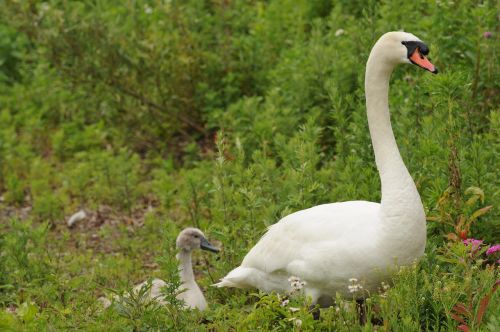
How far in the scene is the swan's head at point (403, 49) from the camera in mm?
5113

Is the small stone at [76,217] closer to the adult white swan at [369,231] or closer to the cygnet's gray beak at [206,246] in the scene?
the cygnet's gray beak at [206,246]

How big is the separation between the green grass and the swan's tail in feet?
0.44

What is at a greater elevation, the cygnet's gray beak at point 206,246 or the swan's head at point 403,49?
the swan's head at point 403,49

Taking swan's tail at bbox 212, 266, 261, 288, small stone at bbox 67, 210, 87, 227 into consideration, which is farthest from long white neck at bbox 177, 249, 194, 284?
small stone at bbox 67, 210, 87, 227

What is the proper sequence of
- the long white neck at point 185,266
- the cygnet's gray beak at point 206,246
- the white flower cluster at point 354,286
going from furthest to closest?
the cygnet's gray beak at point 206,246, the long white neck at point 185,266, the white flower cluster at point 354,286

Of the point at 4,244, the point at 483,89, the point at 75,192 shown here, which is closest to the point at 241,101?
the point at 75,192

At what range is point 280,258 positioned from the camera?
18.0 ft

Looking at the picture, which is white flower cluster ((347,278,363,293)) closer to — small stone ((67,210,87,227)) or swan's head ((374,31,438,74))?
swan's head ((374,31,438,74))

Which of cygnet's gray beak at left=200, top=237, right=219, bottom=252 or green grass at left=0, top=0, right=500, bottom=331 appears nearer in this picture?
green grass at left=0, top=0, right=500, bottom=331

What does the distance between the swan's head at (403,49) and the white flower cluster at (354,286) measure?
1.21 meters

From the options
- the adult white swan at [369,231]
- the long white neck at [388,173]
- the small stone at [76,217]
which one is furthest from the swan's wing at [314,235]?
the small stone at [76,217]

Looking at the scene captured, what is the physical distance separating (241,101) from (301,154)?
2892 mm

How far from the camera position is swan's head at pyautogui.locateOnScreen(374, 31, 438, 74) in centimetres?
511

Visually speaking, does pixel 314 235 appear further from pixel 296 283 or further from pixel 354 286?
pixel 354 286
